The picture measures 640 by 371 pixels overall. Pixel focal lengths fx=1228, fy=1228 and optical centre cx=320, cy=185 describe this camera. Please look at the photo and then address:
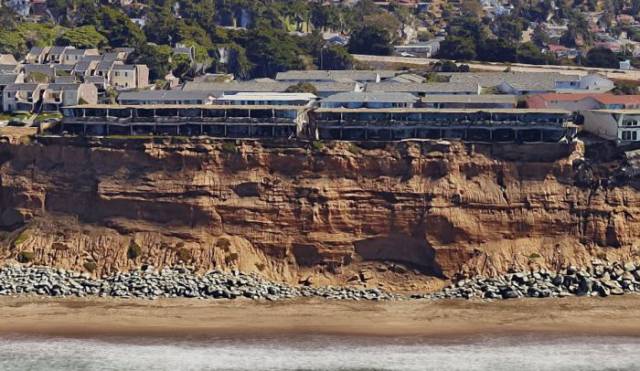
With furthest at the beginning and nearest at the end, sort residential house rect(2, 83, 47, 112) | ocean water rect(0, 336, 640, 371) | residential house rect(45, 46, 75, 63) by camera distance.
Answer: residential house rect(45, 46, 75, 63) < residential house rect(2, 83, 47, 112) < ocean water rect(0, 336, 640, 371)

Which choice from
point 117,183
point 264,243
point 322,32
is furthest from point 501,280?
point 322,32

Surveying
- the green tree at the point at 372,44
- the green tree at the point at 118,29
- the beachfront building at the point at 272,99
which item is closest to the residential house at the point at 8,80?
the beachfront building at the point at 272,99

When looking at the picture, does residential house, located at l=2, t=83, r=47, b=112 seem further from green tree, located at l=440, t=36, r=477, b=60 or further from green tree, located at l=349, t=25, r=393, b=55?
green tree, located at l=440, t=36, r=477, b=60

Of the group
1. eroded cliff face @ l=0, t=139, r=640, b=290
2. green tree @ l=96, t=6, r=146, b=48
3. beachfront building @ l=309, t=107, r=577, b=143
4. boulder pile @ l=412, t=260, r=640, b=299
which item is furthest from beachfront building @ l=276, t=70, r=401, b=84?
boulder pile @ l=412, t=260, r=640, b=299

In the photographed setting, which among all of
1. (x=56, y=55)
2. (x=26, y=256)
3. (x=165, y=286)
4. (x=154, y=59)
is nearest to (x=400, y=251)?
(x=165, y=286)

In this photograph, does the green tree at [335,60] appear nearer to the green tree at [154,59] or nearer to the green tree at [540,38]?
the green tree at [154,59]

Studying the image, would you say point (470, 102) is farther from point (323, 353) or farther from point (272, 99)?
point (323, 353)

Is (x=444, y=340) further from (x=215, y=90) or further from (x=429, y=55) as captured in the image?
(x=429, y=55)

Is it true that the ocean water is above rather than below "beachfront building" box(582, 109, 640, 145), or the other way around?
below
